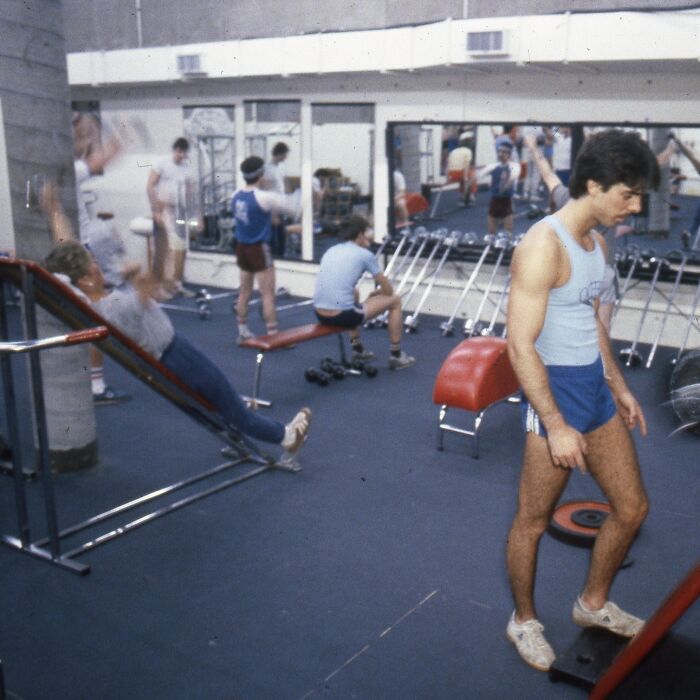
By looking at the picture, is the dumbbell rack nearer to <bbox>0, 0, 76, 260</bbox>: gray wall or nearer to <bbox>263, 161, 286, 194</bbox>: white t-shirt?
<bbox>0, 0, 76, 260</bbox>: gray wall

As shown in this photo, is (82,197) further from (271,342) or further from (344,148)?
(344,148)

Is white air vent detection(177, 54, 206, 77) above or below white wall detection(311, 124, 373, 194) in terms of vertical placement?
above

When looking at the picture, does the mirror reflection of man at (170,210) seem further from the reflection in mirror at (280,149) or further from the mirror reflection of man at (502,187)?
the mirror reflection of man at (502,187)

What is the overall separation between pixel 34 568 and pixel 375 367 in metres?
3.45

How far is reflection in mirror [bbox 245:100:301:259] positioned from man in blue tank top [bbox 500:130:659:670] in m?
6.88

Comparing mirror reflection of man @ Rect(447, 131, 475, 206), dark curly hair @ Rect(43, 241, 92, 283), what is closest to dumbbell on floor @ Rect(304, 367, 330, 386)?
dark curly hair @ Rect(43, 241, 92, 283)

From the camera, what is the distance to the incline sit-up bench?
334 centimetres

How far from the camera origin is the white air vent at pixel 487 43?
21.6 ft

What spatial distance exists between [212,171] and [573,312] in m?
8.29

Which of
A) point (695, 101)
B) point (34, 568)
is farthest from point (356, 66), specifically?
point (34, 568)

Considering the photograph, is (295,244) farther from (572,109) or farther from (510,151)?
(572,109)

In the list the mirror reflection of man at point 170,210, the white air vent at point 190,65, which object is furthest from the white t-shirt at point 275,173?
the white air vent at point 190,65

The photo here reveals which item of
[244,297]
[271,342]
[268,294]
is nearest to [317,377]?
[271,342]

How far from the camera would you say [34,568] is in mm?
3484
